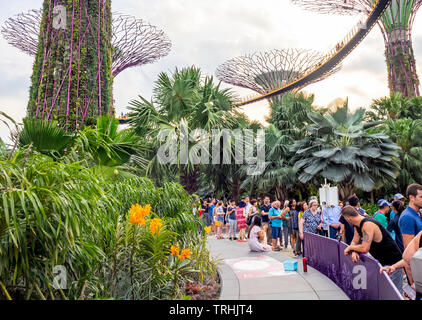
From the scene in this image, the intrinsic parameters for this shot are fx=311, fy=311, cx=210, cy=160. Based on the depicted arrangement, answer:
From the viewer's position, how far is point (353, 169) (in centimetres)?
1402

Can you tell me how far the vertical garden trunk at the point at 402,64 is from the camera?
3009 cm

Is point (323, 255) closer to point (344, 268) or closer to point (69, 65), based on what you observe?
point (344, 268)

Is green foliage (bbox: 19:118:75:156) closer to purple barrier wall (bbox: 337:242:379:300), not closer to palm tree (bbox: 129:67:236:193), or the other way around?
purple barrier wall (bbox: 337:242:379:300)

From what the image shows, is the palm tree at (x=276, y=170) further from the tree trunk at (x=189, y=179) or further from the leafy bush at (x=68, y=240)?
the leafy bush at (x=68, y=240)

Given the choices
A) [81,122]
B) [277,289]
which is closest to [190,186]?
[81,122]

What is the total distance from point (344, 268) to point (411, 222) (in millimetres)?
1722

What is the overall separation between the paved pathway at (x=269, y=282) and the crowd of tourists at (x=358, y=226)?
0.92 m

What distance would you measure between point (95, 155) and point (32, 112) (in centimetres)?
676

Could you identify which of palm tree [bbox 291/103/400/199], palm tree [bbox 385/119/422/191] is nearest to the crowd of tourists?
palm tree [bbox 291/103/400/199]

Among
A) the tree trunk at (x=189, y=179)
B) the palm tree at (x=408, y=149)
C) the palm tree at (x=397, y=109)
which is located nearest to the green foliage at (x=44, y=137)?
the tree trunk at (x=189, y=179)

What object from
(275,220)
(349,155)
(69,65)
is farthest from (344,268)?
(69,65)

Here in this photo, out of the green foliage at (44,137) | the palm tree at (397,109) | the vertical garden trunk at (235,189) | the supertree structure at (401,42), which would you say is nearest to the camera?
the green foliage at (44,137)

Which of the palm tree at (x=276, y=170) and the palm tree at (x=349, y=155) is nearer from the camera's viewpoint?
the palm tree at (x=349, y=155)

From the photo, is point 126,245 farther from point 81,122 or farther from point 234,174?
point 234,174
